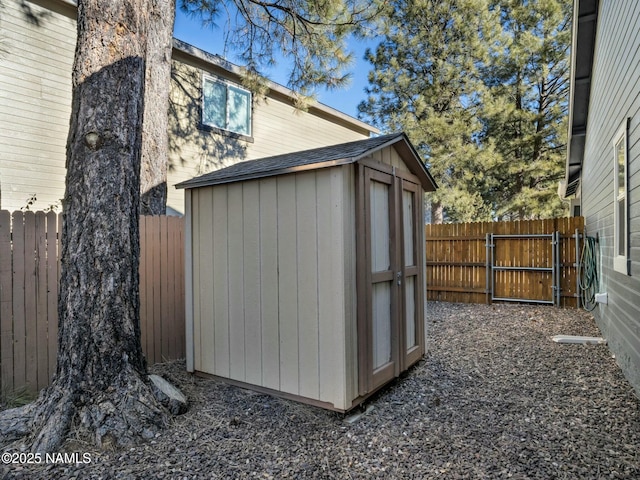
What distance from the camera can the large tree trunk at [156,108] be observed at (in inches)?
215

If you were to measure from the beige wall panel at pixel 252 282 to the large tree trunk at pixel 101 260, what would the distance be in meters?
0.82

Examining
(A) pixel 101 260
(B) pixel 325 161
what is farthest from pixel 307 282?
(A) pixel 101 260

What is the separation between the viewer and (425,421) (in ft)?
9.77

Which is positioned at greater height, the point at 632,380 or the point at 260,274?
the point at 260,274

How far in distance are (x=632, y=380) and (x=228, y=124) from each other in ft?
24.5

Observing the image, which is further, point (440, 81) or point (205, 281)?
point (440, 81)

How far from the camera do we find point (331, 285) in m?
3.00

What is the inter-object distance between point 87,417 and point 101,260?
106 cm

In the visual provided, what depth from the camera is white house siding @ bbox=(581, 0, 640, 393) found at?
3.33 meters

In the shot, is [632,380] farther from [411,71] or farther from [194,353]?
[411,71]

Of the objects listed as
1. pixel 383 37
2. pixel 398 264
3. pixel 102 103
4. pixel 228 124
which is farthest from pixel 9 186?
pixel 383 37

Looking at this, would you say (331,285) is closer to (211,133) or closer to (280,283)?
(280,283)

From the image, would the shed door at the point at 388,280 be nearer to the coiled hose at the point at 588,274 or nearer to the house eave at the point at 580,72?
the coiled hose at the point at 588,274

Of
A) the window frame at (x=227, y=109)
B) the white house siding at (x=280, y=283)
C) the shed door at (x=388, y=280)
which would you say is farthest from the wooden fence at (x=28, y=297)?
the window frame at (x=227, y=109)
